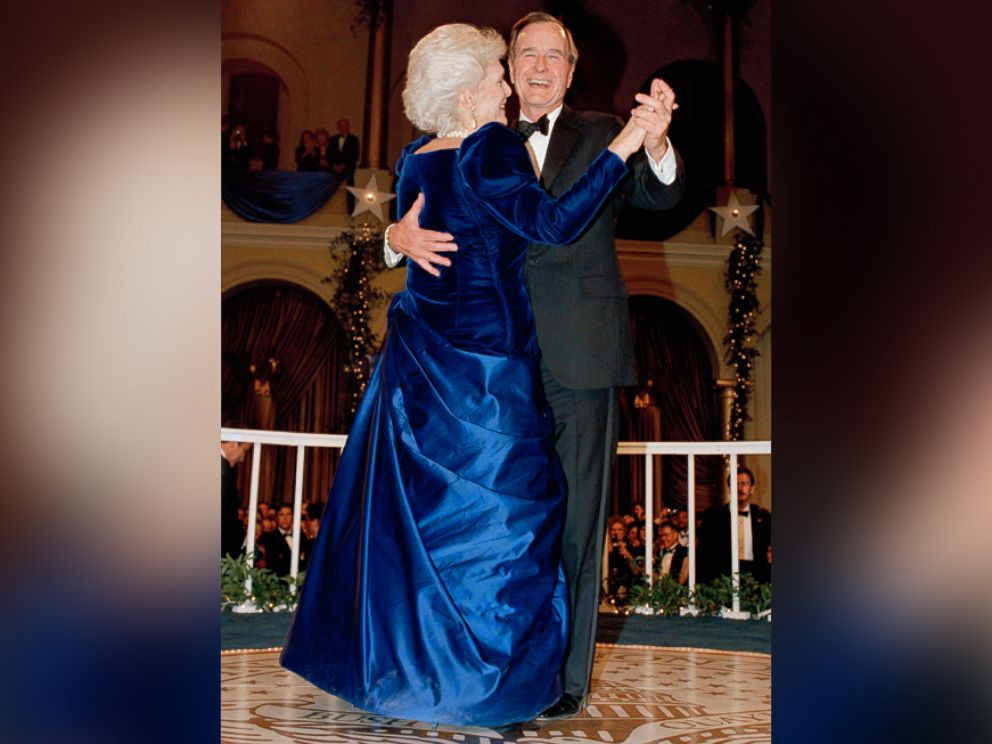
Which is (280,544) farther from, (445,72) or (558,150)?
(445,72)

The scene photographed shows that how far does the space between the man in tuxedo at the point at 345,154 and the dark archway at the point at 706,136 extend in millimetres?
2058

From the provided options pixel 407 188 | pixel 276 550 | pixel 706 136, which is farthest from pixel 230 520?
pixel 407 188

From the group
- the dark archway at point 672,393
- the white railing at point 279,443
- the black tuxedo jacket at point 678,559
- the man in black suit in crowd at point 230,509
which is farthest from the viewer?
the dark archway at point 672,393

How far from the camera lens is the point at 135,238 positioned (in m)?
0.59

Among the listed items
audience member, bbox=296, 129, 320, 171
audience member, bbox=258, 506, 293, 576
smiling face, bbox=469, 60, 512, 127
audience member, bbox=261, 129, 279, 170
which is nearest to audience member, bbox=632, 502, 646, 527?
audience member, bbox=258, 506, 293, 576

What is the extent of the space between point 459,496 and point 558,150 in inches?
32.2

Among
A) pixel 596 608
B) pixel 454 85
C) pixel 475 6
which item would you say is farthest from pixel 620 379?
pixel 475 6

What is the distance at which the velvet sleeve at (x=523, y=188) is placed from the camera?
2166 mm

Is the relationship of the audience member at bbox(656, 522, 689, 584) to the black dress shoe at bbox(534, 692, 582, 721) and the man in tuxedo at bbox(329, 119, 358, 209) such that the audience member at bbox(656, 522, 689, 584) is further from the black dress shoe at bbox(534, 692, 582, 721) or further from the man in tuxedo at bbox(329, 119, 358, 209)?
the black dress shoe at bbox(534, 692, 582, 721)

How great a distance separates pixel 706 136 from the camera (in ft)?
27.6

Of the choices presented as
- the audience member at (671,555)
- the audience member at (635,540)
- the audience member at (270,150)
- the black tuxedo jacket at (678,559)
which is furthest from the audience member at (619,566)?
the audience member at (270,150)

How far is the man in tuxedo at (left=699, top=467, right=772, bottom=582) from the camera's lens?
7387 mm

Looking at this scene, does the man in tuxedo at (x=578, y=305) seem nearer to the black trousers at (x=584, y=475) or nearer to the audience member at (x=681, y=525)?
the black trousers at (x=584, y=475)

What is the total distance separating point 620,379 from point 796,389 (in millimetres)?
1731
